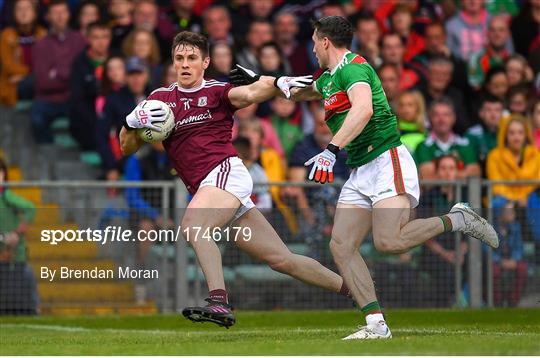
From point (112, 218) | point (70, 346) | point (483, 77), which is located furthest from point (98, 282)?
point (483, 77)

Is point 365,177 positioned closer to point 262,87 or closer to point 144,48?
point 262,87

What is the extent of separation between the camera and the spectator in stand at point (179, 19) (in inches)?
761

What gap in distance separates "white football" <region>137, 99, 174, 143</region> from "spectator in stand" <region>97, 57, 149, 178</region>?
5.72 metres

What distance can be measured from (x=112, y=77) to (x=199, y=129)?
6.12 meters

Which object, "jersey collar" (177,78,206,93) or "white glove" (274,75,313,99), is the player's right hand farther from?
"white glove" (274,75,313,99)

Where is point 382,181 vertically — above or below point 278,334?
above

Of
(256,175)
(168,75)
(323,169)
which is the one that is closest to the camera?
(323,169)

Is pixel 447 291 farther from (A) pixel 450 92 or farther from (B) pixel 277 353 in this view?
(B) pixel 277 353

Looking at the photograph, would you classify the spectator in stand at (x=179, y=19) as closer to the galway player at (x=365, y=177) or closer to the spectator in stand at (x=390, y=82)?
the spectator in stand at (x=390, y=82)

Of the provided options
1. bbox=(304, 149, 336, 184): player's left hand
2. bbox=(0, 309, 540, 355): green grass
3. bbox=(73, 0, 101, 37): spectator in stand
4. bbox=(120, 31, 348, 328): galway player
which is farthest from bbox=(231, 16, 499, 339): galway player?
bbox=(73, 0, 101, 37): spectator in stand

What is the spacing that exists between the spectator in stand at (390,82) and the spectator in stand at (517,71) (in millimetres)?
1656

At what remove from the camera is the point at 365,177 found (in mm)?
12125

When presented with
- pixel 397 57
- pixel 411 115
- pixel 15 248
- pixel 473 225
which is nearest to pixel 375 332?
pixel 473 225

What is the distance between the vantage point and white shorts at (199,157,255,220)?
1216 centimetres
